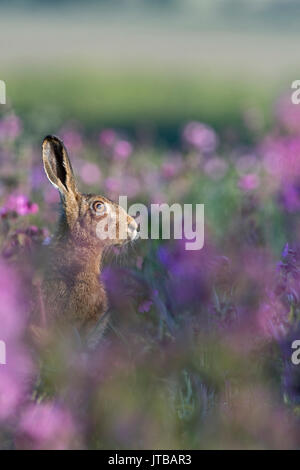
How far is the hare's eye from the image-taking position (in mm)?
4105

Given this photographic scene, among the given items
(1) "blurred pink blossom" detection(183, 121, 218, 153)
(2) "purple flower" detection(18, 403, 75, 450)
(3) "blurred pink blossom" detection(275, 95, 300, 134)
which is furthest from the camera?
(1) "blurred pink blossom" detection(183, 121, 218, 153)

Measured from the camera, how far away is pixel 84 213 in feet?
13.4

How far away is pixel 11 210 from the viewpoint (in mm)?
4543

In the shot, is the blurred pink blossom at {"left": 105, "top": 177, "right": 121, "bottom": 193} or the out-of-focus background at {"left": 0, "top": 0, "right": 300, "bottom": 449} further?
the blurred pink blossom at {"left": 105, "top": 177, "right": 121, "bottom": 193}

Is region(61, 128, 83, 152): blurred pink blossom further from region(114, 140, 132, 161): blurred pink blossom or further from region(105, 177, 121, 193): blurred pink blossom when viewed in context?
region(105, 177, 121, 193): blurred pink blossom

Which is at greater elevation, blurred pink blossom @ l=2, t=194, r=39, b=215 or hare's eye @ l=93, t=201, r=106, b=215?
blurred pink blossom @ l=2, t=194, r=39, b=215

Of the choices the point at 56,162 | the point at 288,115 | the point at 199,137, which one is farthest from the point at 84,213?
the point at 288,115

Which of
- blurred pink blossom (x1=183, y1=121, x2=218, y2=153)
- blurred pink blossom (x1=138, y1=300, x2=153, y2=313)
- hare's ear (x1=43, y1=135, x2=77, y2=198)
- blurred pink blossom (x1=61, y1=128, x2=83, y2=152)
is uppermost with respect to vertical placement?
blurred pink blossom (x1=61, y1=128, x2=83, y2=152)

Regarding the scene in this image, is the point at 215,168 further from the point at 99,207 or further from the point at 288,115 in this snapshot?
the point at 99,207

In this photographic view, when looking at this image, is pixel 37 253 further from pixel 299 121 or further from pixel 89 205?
pixel 299 121

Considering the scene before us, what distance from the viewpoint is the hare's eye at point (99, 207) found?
4105 mm

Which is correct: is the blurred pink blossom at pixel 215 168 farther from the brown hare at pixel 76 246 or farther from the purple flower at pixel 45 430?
the purple flower at pixel 45 430

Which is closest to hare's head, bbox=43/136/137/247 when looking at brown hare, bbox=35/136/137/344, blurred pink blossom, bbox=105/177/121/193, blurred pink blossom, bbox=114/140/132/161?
brown hare, bbox=35/136/137/344

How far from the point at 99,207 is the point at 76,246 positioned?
0.83 feet
